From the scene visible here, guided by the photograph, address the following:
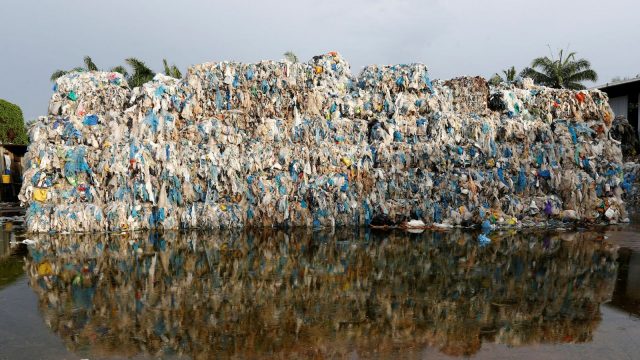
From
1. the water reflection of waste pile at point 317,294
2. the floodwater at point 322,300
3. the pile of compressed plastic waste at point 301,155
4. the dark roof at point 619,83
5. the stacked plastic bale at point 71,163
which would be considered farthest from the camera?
the dark roof at point 619,83

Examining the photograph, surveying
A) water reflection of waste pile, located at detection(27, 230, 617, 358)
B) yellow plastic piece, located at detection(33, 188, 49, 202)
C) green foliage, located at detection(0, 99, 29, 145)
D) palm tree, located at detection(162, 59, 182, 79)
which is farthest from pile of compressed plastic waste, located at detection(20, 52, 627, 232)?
green foliage, located at detection(0, 99, 29, 145)

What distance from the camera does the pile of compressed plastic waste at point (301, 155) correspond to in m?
10.6

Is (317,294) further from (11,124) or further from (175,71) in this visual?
(11,124)

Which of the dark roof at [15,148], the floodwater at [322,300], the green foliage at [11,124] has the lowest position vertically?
the floodwater at [322,300]

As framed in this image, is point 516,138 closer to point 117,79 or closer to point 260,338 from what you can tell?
point 260,338

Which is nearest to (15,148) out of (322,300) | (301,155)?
(301,155)

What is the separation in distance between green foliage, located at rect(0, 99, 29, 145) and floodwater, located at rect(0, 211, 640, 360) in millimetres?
23693

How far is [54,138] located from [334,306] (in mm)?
9330

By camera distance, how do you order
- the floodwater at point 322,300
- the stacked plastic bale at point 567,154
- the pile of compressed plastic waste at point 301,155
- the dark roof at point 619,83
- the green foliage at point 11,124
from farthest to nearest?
the green foliage at point 11,124
the dark roof at point 619,83
the stacked plastic bale at point 567,154
the pile of compressed plastic waste at point 301,155
the floodwater at point 322,300

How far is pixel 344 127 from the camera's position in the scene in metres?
11.6

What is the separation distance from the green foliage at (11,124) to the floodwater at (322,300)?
933 inches

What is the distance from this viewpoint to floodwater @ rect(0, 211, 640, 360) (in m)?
3.82

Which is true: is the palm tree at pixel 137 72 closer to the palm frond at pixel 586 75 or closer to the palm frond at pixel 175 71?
the palm frond at pixel 175 71

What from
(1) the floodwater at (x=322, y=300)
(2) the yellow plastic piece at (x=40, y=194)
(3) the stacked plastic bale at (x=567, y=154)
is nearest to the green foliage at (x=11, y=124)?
(2) the yellow plastic piece at (x=40, y=194)
